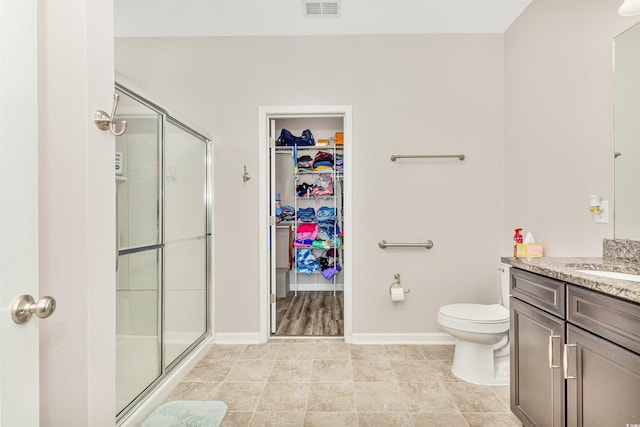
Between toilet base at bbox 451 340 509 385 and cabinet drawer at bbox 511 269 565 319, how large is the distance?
72 centimetres

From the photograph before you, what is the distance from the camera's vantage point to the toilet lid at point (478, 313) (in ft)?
6.31

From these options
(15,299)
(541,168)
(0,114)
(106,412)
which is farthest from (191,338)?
(541,168)

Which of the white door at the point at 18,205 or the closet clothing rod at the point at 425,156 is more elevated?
the closet clothing rod at the point at 425,156

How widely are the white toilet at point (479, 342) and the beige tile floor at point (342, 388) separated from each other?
0.08 meters

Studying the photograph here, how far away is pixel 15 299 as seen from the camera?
0.66m

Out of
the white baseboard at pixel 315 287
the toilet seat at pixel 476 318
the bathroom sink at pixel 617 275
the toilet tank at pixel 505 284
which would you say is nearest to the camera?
the bathroom sink at pixel 617 275

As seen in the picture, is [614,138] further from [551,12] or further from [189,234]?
[189,234]

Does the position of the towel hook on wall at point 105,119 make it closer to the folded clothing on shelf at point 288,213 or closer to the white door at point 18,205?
the white door at point 18,205

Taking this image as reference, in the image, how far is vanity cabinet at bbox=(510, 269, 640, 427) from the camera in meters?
0.92

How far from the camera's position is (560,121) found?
1.88 m

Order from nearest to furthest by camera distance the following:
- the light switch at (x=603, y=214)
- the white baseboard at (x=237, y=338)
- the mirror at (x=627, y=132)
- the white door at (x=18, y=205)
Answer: the white door at (x=18, y=205)
the mirror at (x=627, y=132)
the light switch at (x=603, y=214)
the white baseboard at (x=237, y=338)

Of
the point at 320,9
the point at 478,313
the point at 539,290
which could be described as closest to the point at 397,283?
the point at 478,313

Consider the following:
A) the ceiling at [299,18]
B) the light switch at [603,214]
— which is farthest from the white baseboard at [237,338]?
the ceiling at [299,18]

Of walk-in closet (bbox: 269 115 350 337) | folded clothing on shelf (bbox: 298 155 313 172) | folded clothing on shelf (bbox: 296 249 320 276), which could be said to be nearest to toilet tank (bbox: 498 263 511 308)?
walk-in closet (bbox: 269 115 350 337)
